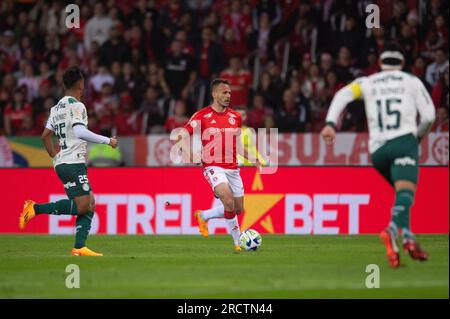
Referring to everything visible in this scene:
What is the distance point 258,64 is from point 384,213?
5569mm

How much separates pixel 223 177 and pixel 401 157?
3.86 m

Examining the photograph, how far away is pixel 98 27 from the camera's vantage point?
24.8 meters

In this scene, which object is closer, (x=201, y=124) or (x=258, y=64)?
(x=201, y=124)

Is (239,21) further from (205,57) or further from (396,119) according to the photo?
(396,119)

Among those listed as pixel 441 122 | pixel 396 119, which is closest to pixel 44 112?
pixel 441 122

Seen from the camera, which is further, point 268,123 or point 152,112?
point 152,112

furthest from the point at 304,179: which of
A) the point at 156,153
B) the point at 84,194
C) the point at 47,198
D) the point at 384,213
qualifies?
the point at 84,194

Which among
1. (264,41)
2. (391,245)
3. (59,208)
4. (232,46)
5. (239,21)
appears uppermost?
(239,21)

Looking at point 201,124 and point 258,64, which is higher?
point 258,64

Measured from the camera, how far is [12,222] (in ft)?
67.6

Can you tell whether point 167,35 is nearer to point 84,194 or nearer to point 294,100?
point 294,100

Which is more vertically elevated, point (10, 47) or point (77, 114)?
point (10, 47)

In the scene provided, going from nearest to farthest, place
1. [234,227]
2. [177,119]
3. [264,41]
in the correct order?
1. [234,227]
2. [177,119]
3. [264,41]

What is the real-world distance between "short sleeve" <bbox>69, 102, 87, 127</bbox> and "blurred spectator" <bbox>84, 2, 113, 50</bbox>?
11.5m
